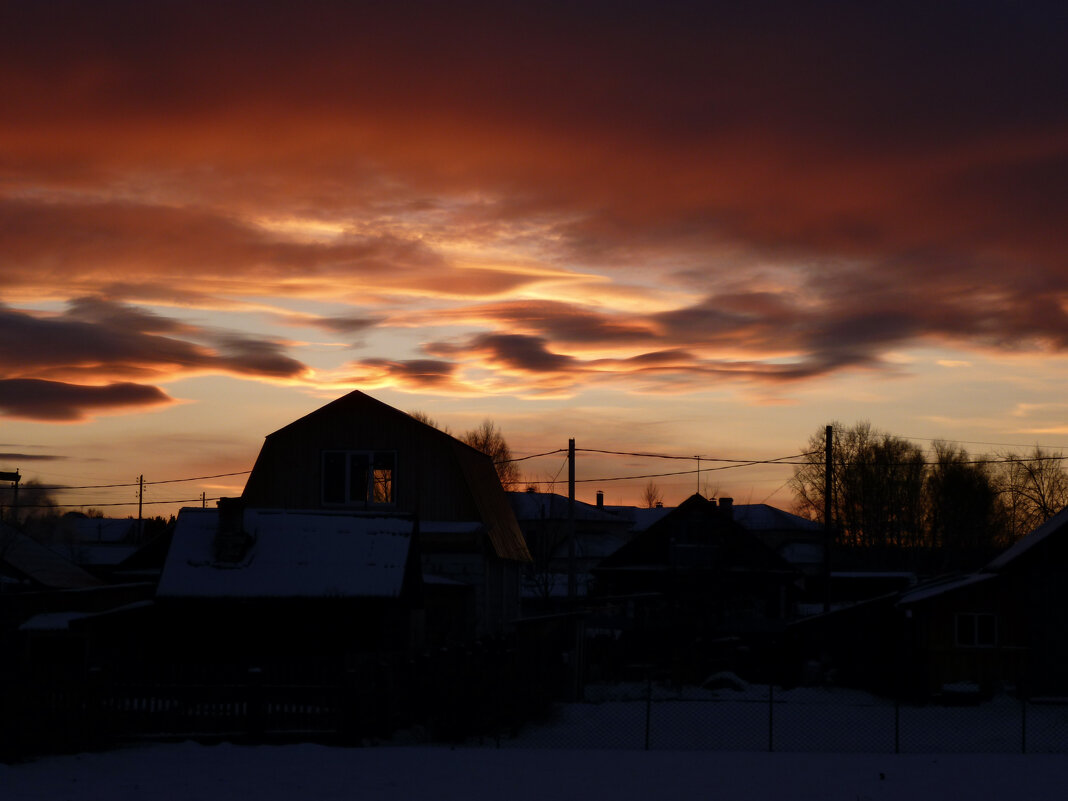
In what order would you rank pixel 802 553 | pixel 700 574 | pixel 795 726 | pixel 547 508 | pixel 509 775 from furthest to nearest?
1. pixel 547 508
2. pixel 802 553
3. pixel 700 574
4. pixel 795 726
5. pixel 509 775

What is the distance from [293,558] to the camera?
2775 cm

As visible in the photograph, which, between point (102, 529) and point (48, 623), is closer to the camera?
point (48, 623)

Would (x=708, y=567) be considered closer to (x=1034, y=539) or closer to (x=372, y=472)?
(x=372, y=472)

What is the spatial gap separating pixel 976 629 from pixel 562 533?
6852cm

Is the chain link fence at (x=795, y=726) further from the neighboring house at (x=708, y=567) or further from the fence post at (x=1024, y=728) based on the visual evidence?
the neighboring house at (x=708, y=567)

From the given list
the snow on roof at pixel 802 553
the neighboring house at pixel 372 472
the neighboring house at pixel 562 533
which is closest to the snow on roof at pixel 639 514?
the neighboring house at pixel 562 533

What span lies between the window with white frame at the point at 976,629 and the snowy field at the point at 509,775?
1350 centimetres

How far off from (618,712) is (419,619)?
8.05 m

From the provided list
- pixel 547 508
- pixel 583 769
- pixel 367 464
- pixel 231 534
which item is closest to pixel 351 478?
pixel 367 464

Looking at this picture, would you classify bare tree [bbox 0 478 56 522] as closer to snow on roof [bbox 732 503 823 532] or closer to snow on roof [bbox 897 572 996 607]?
snow on roof [bbox 732 503 823 532]

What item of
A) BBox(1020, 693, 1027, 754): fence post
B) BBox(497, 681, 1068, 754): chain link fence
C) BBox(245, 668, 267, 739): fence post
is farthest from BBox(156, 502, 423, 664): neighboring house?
BBox(1020, 693, 1027, 754): fence post

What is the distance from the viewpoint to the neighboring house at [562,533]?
304ft

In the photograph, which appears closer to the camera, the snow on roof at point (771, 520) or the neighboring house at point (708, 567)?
the neighboring house at point (708, 567)

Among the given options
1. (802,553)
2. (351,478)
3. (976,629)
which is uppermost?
(351,478)
